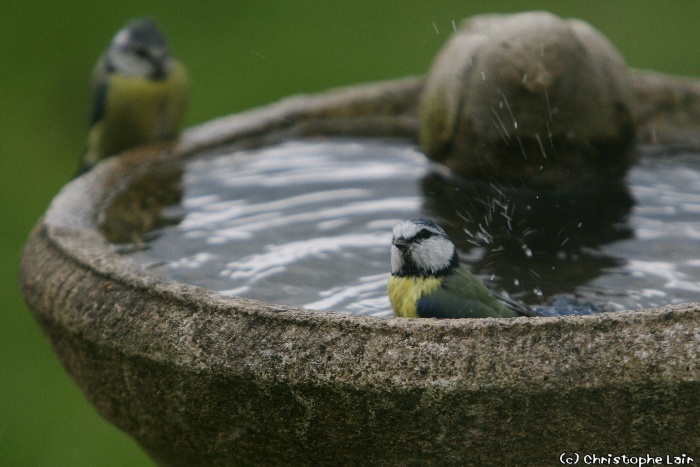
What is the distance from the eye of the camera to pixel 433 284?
2.67 meters

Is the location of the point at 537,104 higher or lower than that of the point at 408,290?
higher

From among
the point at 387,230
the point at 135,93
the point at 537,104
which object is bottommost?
the point at 387,230

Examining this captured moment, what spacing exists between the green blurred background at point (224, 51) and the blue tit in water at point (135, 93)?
1381 mm

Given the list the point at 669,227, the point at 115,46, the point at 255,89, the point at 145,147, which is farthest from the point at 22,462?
Result: the point at 255,89

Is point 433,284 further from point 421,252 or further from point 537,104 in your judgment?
point 537,104

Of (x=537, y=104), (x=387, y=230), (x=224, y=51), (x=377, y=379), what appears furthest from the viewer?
(x=224, y=51)

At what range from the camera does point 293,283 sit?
2926 millimetres

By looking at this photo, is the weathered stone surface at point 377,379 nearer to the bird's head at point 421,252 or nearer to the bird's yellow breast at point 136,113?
the bird's head at point 421,252

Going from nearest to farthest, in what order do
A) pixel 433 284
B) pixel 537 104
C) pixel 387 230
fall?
pixel 433 284
pixel 387 230
pixel 537 104

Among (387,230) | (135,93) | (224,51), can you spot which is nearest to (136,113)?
(135,93)

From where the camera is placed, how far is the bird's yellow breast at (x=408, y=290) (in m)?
2.64

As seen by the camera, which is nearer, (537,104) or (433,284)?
(433,284)

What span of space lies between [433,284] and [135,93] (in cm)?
294

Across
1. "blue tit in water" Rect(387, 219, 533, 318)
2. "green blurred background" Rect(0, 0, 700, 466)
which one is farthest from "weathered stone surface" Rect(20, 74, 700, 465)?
"green blurred background" Rect(0, 0, 700, 466)
